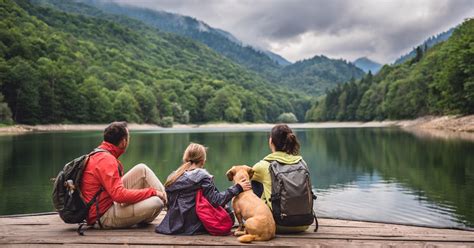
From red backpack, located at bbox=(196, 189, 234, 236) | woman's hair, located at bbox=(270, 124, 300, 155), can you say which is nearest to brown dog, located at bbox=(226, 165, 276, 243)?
red backpack, located at bbox=(196, 189, 234, 236)

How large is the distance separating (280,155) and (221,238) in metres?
1.41

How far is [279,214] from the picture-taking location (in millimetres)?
5324

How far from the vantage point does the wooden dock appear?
504cm

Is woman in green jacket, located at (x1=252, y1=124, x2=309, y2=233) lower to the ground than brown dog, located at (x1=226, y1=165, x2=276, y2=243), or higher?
higher

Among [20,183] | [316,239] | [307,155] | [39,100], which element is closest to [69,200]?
[316,239]

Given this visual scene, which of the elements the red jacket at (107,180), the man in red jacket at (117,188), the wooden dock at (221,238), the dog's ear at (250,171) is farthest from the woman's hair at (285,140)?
the red jacket at (107,180)

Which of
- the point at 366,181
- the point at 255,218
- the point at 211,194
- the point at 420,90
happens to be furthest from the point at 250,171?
the point at 420,90

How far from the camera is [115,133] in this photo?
5453mm

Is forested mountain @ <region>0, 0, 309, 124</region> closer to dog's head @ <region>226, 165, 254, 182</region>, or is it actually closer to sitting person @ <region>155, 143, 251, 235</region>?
sitting person @ <region>155, 143, 251, 235</region>

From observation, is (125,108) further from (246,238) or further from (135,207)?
(246,238)

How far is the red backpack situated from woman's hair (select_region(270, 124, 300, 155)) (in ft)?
4.06

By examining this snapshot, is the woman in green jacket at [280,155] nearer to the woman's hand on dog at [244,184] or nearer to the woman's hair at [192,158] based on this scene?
the woman's hand on dog at [244,184]

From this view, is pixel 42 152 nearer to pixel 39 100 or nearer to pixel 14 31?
pixel 39 100

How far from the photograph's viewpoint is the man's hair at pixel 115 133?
5.43 m
